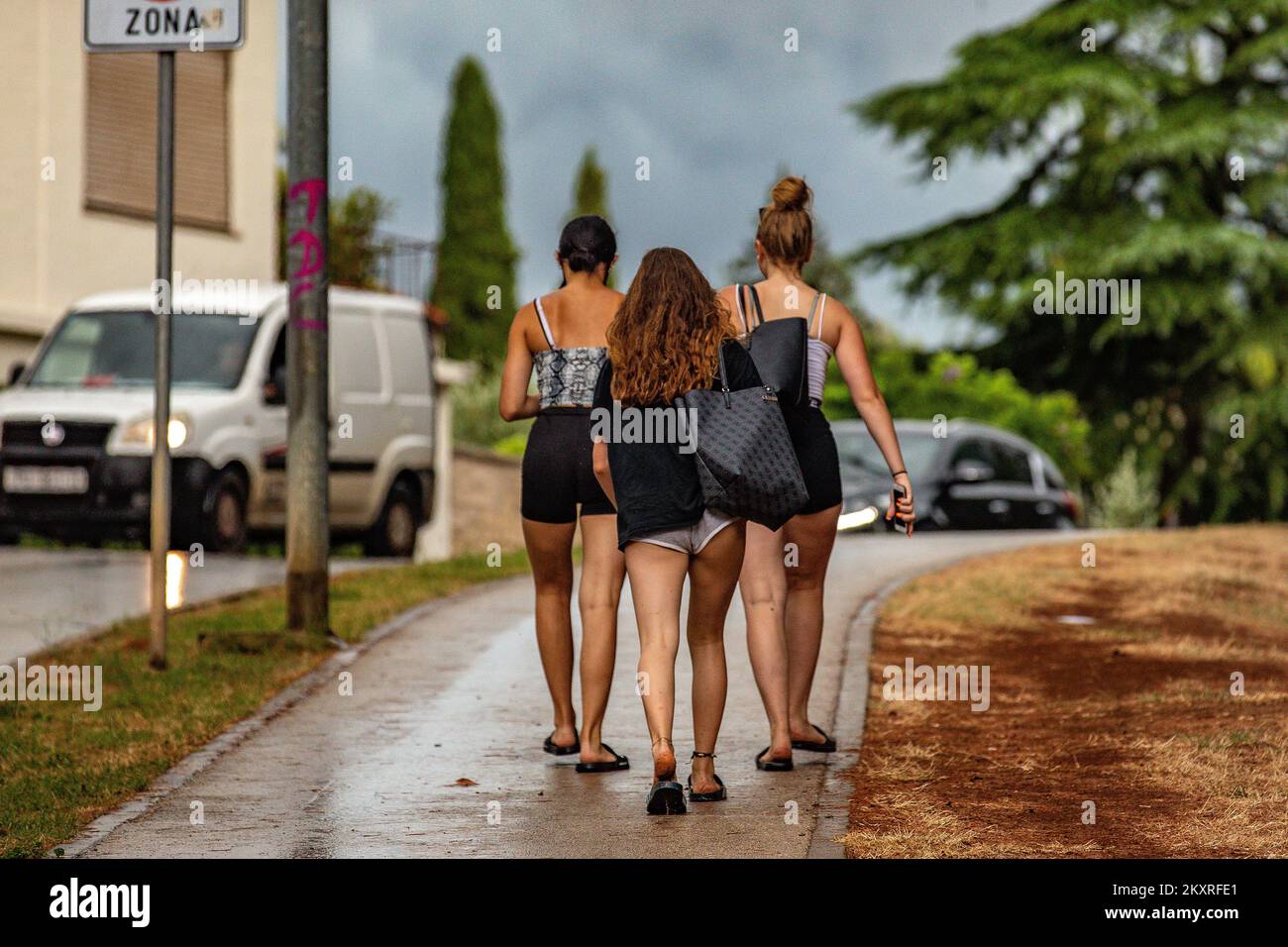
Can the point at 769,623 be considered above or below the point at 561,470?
below

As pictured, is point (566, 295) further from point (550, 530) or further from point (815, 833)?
point (815, 833)

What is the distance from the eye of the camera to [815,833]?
6258mm

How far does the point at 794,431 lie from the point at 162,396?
3.51 m

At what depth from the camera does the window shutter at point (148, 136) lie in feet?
Result: 73.6

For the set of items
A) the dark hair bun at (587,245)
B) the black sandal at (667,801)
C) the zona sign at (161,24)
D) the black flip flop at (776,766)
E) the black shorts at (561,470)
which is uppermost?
the zona sign at (161,24)

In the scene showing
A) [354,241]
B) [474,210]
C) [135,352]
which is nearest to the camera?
[135,352]

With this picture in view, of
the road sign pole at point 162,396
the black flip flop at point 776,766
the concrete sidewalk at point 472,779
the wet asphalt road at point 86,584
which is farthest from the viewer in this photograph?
the wet asphalt road at point 86,584

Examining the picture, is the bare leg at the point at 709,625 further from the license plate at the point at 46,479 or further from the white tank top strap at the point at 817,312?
the license plate at the point at 46,479

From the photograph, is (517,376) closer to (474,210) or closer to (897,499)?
(897,499)

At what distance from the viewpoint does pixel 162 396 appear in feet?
31.4

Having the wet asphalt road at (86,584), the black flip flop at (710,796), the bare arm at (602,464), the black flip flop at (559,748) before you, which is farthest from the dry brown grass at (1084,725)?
the wet asphalt road at (86,584)

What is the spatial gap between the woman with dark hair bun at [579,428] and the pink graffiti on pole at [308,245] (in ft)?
10.5

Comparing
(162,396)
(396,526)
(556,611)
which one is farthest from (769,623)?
(396,526)
